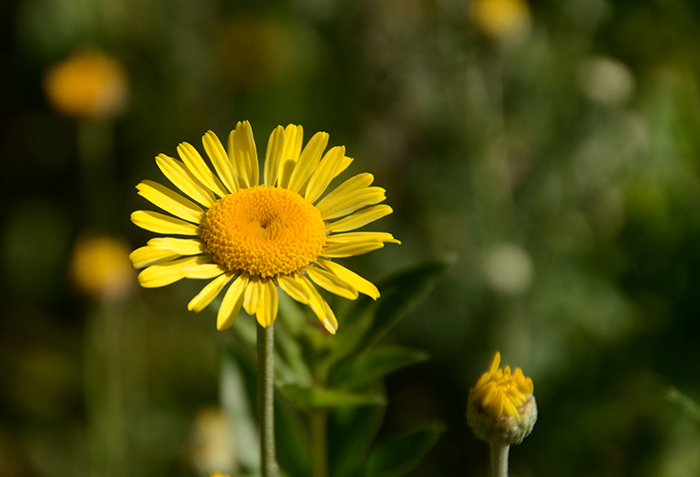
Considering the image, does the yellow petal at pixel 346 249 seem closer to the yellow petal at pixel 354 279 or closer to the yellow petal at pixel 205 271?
the yellow petal at pixel 354 279

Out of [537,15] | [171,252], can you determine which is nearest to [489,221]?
[537,15]

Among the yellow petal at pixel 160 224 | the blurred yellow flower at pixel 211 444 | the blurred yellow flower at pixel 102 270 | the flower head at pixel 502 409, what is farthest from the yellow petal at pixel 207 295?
the blurred yellow flower at pixel 102 270

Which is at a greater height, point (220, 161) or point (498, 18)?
point (498, 18)

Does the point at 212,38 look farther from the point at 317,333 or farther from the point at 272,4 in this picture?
the point at 317,333

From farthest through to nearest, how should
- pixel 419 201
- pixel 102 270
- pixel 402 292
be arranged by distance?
pixel 419 201 < pixel 102 270 < pixel 402 292

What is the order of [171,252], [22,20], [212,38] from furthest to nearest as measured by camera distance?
[212,38]
[22,20]
[171,252]

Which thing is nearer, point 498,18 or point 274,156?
point 274,156

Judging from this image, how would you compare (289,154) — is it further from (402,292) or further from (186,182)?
(402,292)

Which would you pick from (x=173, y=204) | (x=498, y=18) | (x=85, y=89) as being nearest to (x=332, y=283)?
(x=173, y=204)
